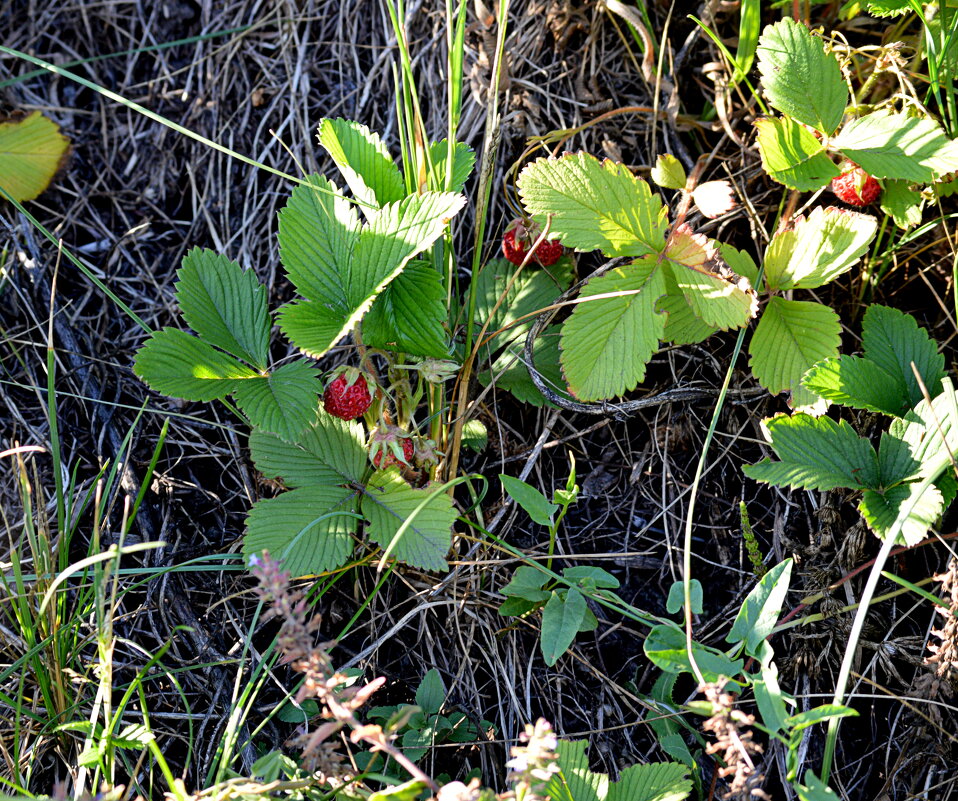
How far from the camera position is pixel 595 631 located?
165 cm

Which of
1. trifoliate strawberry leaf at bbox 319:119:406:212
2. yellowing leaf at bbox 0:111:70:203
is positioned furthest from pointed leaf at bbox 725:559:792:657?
yellowing leaf at bbox 0:111:70:203

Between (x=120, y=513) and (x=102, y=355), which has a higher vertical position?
(x=102, y=355)

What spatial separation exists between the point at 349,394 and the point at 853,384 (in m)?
0.93

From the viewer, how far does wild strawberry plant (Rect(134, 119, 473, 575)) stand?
1.47 metres

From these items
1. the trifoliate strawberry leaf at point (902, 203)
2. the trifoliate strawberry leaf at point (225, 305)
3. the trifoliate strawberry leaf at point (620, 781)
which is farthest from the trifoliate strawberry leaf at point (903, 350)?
the trifoliate strawberry leaf at point (225, 305)

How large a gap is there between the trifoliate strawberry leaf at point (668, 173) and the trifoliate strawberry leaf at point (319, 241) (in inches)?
24.0

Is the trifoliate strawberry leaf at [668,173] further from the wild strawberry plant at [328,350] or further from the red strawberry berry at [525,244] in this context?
the wild strawberry plant at [328,350]

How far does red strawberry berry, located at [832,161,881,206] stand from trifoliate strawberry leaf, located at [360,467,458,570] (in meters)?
1.00

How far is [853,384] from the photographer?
1.52m

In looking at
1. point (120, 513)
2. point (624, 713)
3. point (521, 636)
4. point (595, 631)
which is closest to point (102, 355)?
point (120, 513)

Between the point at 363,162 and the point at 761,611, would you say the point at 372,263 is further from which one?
the point at 761,611

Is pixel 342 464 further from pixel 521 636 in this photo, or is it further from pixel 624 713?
pixel 624 713

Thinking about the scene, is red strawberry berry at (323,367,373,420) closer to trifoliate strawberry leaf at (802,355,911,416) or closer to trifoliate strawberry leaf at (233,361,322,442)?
trifoliate strawberry leaf at (233,361,322,442)

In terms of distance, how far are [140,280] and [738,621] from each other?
1578 mm
